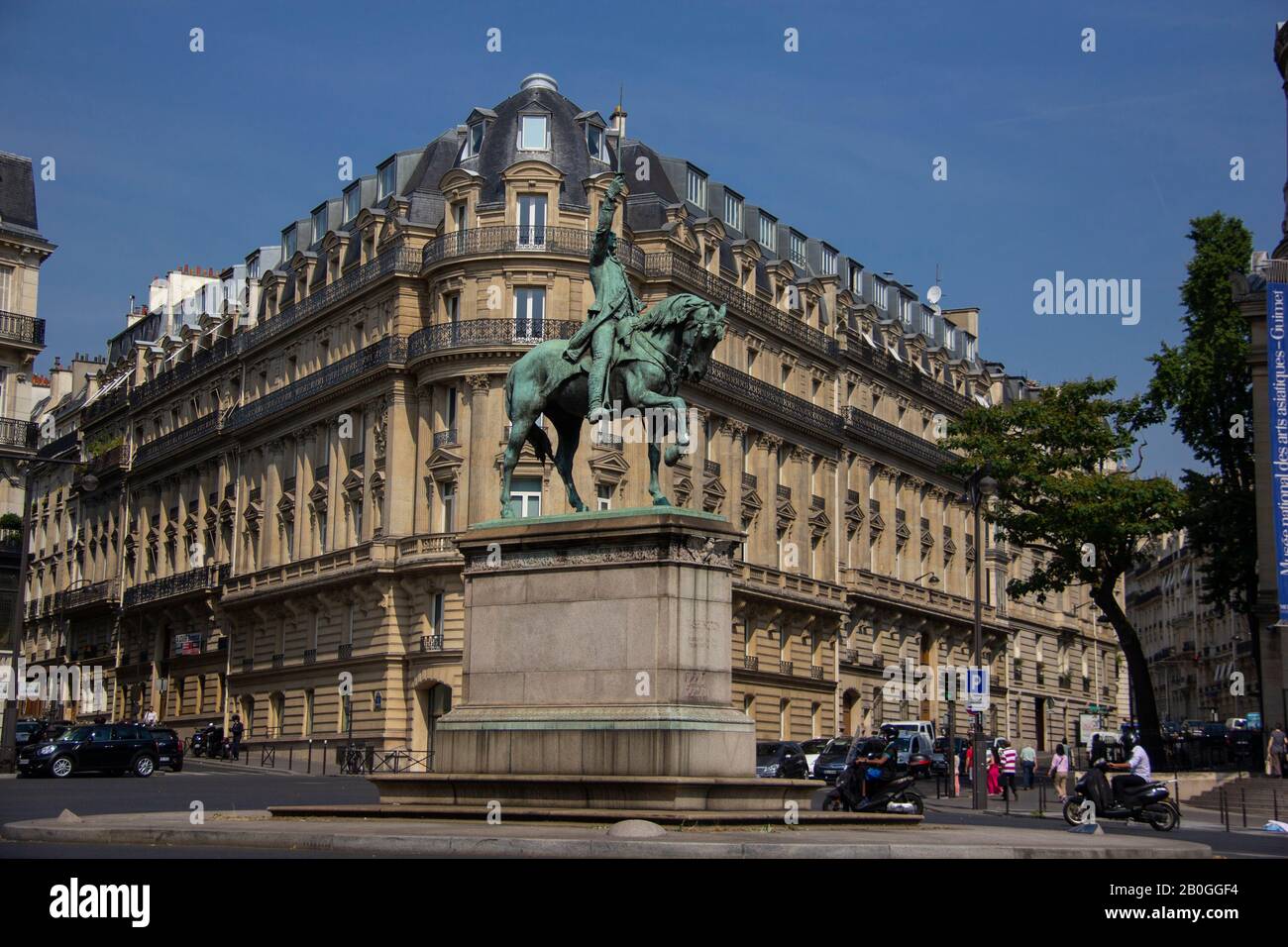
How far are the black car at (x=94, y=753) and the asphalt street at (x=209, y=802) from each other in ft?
1.60

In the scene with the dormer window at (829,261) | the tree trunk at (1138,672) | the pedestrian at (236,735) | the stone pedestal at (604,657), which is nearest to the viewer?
the stone pedestal at (604,657)

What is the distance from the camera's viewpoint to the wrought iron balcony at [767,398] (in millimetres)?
62312

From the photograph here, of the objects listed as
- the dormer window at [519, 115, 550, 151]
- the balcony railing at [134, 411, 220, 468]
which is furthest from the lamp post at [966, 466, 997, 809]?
the balcony railing at [134, 411, 220, 468]

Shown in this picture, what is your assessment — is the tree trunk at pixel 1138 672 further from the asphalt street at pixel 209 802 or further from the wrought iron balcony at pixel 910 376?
the wrought iron balcony at pixel 910 376

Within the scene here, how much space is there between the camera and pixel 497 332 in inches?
2212

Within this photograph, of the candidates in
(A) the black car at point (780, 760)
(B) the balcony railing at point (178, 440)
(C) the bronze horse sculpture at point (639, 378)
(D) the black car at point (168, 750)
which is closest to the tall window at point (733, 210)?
(B) the balcony railing at point (178, 440)

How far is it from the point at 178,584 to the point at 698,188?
95.1 ft

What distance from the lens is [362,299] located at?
6256 centimetres

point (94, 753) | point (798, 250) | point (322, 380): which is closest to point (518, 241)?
point (322, 380)

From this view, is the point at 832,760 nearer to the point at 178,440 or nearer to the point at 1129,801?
the point at 1129,801

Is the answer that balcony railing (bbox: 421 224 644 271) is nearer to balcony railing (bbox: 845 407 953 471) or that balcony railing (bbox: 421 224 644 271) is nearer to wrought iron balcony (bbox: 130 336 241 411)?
wrought iron balcony (bbox: 130 336 241 411)
